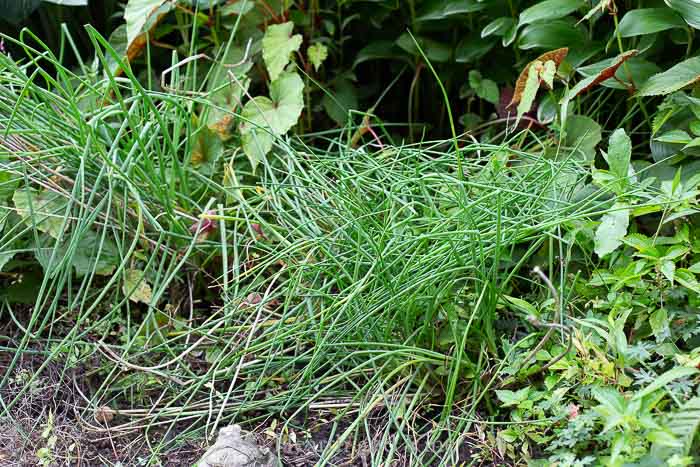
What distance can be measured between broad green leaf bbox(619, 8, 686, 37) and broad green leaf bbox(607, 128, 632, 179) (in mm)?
305

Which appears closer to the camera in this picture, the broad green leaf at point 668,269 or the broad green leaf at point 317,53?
the broad green leaf at point 668,269

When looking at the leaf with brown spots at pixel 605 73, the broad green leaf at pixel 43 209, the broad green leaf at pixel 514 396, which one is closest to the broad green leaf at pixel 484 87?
the leaf with brown spots at pixel 605 73

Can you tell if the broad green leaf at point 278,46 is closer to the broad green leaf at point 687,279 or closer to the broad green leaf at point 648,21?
the broad green leaf at point 648,21

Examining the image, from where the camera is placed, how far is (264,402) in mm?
1384

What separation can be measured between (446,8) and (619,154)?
2.51 ft

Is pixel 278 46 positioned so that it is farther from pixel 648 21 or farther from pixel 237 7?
pixel 648 21

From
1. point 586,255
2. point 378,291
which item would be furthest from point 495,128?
point 378,291

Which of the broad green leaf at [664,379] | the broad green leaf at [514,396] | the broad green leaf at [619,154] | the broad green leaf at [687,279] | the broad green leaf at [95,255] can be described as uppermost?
the broad green leaf at [619,154]

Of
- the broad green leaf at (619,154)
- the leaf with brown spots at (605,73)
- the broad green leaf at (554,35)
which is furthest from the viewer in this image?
the broad green leaf at (554,35)

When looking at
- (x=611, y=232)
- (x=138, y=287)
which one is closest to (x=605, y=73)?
(x=611, y=232)

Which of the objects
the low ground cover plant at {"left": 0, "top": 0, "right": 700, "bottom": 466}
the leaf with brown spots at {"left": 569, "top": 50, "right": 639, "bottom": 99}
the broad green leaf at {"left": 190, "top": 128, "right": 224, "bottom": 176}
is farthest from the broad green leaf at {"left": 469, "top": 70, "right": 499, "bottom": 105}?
the broad green leaf at {"left": 190, "top": 128, "right": 224, "bottom": 176}

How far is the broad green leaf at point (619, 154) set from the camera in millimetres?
1357

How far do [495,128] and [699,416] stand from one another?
3.99 ft

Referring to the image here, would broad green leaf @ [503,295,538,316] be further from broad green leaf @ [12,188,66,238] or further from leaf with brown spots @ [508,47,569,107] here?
broad green leaf @ [12,188,66,238]
